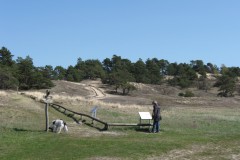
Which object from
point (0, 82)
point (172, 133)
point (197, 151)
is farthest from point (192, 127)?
point (0, 82)

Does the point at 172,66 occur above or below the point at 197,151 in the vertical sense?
above

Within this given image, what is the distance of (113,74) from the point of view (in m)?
105

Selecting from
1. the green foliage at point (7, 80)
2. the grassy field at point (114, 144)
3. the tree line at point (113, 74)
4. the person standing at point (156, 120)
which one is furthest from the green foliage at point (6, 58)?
the person standing at point (156, 120)

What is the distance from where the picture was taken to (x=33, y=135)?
22234mm

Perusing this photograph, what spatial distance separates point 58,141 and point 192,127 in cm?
1205

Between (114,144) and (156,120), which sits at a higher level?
(156,120)

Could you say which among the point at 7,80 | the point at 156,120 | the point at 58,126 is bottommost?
the point at 58,126

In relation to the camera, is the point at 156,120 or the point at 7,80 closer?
the point at 156,120

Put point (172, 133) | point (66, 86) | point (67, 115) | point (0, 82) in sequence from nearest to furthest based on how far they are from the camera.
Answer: point (172, 133)
point (67, 115)
point (0, 82)
point (66, 86)

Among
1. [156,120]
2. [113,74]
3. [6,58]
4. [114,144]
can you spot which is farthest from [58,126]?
[6,58]

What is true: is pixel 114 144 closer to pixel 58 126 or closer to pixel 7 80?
pixel 58 126

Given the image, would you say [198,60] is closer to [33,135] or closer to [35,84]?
[35,84]

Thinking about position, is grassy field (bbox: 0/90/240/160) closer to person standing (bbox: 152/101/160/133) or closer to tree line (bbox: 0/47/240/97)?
person standing (bbox: 152/101/160/133)

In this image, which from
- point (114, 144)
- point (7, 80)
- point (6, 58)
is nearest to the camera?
point (114, 144)
